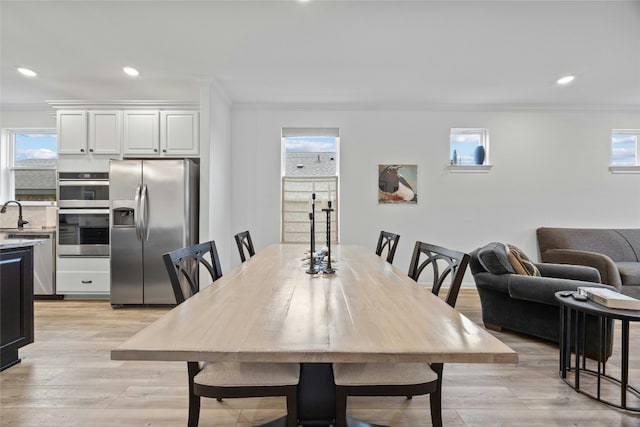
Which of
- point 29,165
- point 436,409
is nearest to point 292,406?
point 436,409

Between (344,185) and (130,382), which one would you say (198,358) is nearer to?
(130,382)

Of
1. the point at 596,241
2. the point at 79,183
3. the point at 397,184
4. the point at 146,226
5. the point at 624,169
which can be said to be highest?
the point at 624,169

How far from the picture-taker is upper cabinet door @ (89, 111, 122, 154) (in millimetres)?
3896

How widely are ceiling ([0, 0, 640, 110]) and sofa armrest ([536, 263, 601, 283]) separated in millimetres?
2000

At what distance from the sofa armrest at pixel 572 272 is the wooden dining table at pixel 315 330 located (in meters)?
2.24

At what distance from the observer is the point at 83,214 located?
380 centimetres

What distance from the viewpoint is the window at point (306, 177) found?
182 inches

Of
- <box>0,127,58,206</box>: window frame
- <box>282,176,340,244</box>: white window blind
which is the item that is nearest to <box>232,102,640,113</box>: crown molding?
Answer: <box>282,176,340,244</box>: white window blind

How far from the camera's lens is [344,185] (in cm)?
459

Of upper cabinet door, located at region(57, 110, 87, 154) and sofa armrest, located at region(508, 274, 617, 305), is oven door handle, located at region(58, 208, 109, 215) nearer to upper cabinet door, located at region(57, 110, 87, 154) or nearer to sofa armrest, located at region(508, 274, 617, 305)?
upper cabinet door, located at region(57, 110, 87, 154)

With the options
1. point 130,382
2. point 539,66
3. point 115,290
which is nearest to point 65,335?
point 115,290

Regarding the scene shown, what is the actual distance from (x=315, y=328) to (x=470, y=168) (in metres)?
4.29

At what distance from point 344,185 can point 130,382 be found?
3.29 meters

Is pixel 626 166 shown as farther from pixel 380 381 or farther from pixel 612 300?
pixel 380 381
